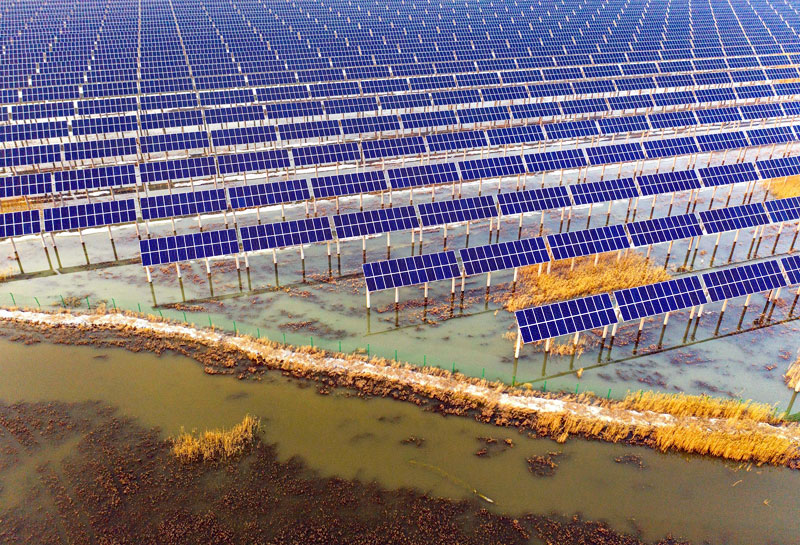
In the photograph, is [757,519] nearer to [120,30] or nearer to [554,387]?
[554,387]

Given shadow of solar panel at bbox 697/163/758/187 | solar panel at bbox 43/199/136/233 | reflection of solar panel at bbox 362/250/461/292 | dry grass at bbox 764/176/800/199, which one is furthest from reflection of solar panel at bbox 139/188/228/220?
dry grass at bbox 764/176/800/199

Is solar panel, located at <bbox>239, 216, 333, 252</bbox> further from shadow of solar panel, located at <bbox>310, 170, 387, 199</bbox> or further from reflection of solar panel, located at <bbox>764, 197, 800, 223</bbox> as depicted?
reflection of solar panel, located at <bbox>764, 197, 800, 223</bbox>

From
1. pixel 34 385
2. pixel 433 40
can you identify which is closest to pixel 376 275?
pixel 34 385

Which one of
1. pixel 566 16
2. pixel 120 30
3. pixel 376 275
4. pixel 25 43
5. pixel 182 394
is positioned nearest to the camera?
pixel 182 394

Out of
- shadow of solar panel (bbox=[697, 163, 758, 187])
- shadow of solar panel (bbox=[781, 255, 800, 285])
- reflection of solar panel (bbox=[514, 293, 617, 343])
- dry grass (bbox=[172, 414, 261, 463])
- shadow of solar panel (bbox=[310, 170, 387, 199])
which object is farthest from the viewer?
shadow of solar panel (bbox=[697, 163, 758, 187])

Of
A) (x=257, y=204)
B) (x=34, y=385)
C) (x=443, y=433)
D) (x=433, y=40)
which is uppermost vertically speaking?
(x=433, y=40)

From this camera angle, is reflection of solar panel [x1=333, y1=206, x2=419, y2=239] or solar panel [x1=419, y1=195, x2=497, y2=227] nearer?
reflection of solar panel [x1=333, y1=206, x2=419, y2=239]
